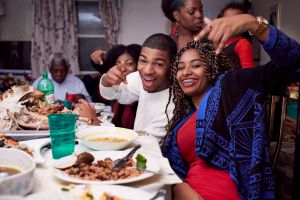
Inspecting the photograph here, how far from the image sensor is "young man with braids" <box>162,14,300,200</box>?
50.0 inches

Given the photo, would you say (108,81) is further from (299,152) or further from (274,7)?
(274,7)

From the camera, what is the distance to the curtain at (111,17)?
5.79 m

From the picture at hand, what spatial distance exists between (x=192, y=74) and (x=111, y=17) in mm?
4506

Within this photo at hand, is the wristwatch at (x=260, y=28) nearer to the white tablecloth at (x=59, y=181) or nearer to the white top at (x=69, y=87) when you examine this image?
the white tablecloth at (x=59, y=181)

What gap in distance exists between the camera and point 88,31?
6074mm

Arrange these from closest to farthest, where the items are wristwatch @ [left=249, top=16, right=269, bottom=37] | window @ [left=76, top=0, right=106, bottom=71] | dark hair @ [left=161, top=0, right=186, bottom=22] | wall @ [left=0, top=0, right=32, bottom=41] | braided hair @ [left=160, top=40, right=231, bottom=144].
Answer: wristwatch @ [left=249, top=16, right=269, bottom=37] → braided hair @ [left=160, top=40, right=231, bottom=144] → dark hair @ [left=161, top=0, right=186, bottom=22] → wall @ [left=0, top=0, right=32, bottom=41] → window @ [left=76, top=0, right=106, bottom=71]

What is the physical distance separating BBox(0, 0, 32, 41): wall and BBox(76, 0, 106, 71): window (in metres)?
0.89

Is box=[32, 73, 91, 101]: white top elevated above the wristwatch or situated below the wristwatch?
below

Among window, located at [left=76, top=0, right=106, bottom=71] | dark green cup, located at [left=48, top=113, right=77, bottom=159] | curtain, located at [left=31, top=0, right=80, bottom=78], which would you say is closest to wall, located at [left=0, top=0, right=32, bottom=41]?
curtain, located at [left=31, top=0, right=80, bottom=78]

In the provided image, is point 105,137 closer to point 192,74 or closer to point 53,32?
point 192,74

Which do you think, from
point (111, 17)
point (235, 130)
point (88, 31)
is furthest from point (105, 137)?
point (88, 31)

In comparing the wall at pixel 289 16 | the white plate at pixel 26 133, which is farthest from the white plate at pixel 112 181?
the wall at pixel 289 16

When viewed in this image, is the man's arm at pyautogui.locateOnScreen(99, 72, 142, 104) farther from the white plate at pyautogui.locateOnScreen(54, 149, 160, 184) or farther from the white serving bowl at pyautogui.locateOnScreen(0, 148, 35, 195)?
the white serving bowl at pyautogui.locateOnScreen(0, 148, 35, 195)

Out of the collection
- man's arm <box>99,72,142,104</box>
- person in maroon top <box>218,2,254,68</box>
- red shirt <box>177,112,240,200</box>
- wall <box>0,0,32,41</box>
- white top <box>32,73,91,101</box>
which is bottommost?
red shirt <box>177,112,240,200</box>
